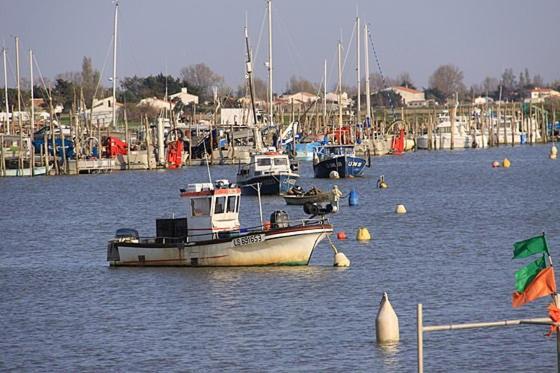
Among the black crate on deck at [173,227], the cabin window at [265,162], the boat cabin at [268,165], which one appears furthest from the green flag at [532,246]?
the cabin window at [265,162]

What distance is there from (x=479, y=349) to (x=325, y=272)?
12897mm

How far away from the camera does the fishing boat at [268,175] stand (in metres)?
78.3

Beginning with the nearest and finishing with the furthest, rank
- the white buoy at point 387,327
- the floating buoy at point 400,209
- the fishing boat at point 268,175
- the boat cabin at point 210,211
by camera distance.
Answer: the white buoy at point 387,327 < the boat cabin at point 210,211 < the floating buoy at point 400,209 < the fishing boat at point 268,175

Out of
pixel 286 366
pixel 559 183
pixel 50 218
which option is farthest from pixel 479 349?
pixel 559 183

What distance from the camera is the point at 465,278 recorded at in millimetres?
43156

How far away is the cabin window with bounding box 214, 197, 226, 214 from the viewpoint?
146 ft

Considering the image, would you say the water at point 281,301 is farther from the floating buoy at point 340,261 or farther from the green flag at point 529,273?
the green flag at point 529,273

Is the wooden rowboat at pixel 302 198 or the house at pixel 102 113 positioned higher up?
the house at pixel 102 113

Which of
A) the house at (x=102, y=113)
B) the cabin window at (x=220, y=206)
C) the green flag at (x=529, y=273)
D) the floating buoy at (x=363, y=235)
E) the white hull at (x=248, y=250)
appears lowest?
the floating buoy at (x=363, y=235)

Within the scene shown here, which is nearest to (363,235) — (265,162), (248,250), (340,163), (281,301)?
(248,250)

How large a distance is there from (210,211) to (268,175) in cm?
3444

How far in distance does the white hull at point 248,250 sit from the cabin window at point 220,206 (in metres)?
1.20

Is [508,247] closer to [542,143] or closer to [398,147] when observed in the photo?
[398,147]

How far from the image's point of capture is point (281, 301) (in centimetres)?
3875
